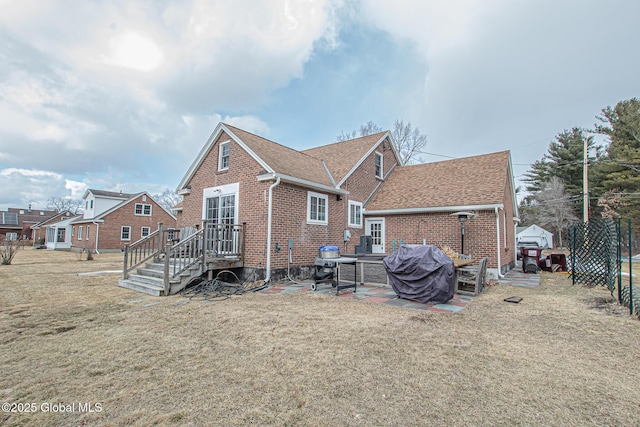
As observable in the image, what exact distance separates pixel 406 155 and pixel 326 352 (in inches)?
1001

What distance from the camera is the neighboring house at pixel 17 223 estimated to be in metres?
48.4

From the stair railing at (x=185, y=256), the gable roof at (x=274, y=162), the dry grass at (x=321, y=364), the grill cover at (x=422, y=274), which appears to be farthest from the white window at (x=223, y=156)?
the grill cover at (x=422, y=274)

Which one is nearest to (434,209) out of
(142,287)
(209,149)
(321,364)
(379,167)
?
(379,167)

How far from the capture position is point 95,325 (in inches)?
200

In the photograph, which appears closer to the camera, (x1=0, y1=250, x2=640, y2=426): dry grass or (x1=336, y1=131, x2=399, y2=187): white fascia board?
(x1=0, y1=250, x2=640, y2=426): dry grass

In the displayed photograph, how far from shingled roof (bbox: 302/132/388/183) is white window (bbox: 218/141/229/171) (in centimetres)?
447

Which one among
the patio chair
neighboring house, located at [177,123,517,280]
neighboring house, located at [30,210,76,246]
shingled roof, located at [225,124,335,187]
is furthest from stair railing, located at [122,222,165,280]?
neighboring house, located at [30,210,76,246]

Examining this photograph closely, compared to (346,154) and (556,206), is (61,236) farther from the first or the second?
(556,206)

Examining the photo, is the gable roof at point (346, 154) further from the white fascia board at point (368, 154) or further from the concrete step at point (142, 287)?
the concrete step at point (142, 287)

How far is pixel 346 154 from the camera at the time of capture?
576 inches

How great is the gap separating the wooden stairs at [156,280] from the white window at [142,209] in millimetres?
24428

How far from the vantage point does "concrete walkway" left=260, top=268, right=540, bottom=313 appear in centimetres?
649

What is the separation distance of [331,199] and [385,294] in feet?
16.1

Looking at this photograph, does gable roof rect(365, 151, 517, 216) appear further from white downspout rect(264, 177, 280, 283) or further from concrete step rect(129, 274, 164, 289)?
concrete step rect(129, 274, 164, 289)
